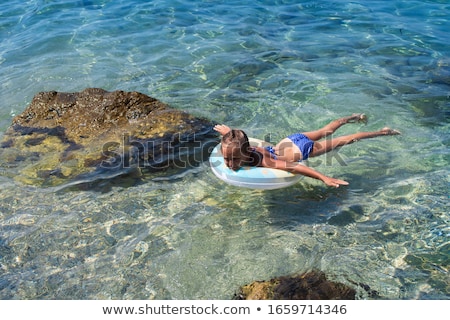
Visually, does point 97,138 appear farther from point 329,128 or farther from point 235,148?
point 329,128

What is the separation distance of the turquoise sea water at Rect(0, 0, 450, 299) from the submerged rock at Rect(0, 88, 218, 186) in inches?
14.9

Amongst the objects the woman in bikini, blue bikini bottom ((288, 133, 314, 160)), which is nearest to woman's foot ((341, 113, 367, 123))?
the woman in bikini

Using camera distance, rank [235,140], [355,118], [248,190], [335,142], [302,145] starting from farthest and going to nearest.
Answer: [355,118]
[335,142]
[302,145]
[248,190]
[235,140]

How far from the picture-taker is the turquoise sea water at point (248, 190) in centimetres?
468

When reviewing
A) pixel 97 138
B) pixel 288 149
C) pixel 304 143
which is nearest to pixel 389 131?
pixel 304 143

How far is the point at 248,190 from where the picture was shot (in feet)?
19.8

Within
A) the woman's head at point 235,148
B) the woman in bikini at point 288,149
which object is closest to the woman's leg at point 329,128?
the woman in bikini at point 288,149

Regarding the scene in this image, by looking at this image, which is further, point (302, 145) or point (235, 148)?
point (302, 145)

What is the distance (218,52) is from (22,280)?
7.34 meters

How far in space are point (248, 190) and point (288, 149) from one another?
2.79ft

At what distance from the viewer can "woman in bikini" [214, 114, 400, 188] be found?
5488 millimetres

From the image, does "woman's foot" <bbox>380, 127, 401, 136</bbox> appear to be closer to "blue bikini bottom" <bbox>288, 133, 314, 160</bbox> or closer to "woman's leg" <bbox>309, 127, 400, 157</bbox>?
"woman's leg" <bbox>309, 127, 400, 157</bbox>
